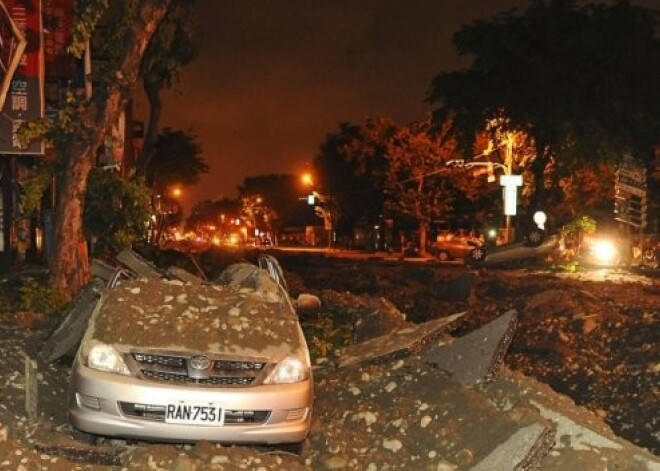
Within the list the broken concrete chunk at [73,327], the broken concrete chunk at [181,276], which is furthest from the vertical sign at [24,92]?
the broken concrete chunk at [181,276]

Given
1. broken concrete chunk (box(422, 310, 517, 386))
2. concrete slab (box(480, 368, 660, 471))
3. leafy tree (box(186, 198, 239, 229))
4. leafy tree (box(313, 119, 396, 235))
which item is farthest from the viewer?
leafy tree (box(186, 198, 239, 229))

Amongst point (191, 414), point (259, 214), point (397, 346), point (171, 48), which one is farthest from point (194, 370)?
point (259, 214)

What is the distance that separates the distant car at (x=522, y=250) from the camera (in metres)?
33.9

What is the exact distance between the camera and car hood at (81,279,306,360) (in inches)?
242

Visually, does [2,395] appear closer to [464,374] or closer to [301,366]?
[301,366]

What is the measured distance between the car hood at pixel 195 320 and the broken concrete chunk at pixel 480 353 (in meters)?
1.75

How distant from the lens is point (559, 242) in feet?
121

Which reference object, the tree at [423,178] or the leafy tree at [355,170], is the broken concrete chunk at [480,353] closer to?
the tree at [423,178]

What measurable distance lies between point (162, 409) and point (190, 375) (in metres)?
0.30

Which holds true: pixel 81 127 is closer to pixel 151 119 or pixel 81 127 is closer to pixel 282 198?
pixel 151 119

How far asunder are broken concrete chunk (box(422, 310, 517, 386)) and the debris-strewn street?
12mm

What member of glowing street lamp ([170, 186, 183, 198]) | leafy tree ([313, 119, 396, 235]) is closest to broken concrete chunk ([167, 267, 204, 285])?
glowing street lamp ([170, 186, 183, 198])

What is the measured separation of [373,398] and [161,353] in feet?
Result: 8.60

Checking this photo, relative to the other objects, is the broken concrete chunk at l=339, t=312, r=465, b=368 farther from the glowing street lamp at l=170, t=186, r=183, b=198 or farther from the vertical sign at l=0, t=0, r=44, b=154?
the glowing street lamp at l=170, t=186, r=183, b=198
